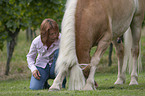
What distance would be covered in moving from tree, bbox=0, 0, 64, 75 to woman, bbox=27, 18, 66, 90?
3.05 meters

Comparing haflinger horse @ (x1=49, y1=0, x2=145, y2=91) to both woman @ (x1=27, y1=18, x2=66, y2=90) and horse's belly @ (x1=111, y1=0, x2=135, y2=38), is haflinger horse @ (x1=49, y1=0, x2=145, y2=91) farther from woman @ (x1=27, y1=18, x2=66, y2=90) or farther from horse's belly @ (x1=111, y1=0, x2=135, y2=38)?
woman @ (x1=27, y1=18, x2=66, y2=90)

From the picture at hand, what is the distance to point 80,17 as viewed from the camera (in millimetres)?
4746

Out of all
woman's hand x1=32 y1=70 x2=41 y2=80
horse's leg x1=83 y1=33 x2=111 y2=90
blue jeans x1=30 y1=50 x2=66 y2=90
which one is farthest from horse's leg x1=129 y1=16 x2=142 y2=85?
woman's hand x1=32 y1=70 x2=41 y2=80

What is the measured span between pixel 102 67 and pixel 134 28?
313 cm

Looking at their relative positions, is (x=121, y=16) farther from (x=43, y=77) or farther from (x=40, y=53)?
(x=43, y=77)

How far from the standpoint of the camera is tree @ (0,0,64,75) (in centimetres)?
854

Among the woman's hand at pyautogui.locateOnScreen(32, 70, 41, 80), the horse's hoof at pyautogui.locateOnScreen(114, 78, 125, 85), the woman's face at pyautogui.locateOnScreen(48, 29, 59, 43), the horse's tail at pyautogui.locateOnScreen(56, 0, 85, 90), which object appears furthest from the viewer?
the horse's hoof at pyautogui.locateOnScreen(114, 78, 125, 85)

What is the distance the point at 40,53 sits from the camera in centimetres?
570

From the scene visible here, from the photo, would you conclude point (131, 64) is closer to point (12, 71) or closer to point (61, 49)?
point (61, 49)

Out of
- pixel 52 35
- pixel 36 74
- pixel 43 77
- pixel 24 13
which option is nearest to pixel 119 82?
pixel 43 77

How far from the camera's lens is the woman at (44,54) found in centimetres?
516

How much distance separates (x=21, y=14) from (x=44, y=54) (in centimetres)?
359

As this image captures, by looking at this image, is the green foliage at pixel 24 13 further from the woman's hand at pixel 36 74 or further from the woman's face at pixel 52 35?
the woman's face at pixel 52 35

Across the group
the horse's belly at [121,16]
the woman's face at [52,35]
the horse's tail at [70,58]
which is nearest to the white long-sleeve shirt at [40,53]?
the woman's face at [52,35]
